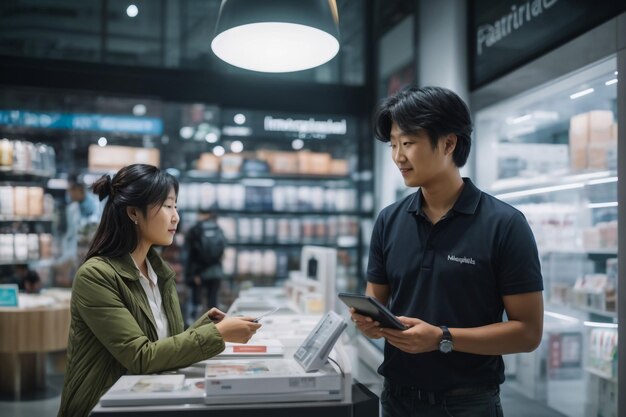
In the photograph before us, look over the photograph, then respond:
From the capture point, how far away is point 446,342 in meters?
1.65

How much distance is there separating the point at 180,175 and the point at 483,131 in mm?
3861

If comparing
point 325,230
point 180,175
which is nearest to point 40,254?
point 180,175

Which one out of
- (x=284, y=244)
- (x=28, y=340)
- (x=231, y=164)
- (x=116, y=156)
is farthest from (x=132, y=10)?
(x=28, y=340)

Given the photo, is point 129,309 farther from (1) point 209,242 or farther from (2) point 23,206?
(2) point 23,206

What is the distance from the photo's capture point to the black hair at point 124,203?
2.01m

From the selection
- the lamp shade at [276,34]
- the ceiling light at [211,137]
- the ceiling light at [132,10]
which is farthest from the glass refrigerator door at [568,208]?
the ceiling light at [132,10]

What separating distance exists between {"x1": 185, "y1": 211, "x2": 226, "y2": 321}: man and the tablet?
5312 millimetres

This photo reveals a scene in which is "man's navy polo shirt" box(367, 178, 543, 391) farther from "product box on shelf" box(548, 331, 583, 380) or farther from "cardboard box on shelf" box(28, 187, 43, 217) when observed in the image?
"cardboard box on shelf" box(28, 187, 43, 217)

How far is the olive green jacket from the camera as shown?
69.9 inches

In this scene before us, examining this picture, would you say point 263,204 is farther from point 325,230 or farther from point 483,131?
point 483,131

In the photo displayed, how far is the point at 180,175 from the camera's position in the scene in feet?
23.5

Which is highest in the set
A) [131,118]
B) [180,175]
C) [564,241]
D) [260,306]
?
[131,118]

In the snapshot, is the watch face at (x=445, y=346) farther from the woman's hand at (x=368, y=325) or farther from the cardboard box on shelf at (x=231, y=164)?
the cardboard box on shelf at (x=231, y=164)

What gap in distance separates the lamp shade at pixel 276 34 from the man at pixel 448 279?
0.53m
